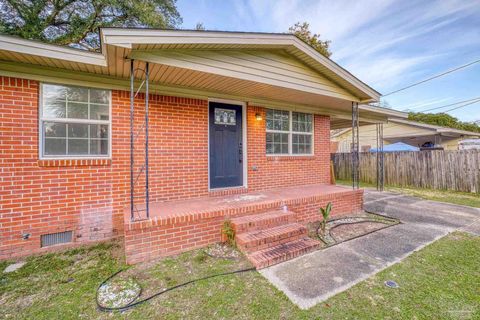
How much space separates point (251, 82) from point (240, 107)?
3.96 ft

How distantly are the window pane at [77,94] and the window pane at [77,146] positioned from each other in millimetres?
720

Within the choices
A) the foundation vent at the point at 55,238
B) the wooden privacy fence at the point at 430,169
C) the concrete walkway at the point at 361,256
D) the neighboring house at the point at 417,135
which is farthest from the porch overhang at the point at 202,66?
the neighboring house at the point at 417,135

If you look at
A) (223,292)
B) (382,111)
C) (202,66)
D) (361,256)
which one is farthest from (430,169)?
(223,292)

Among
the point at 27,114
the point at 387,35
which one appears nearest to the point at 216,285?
the point at 27,114

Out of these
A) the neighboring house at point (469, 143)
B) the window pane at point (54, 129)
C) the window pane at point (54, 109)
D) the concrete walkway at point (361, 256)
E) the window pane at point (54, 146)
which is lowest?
the concrete walkway at point (361, 256)

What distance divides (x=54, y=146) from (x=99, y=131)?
27.4 inches

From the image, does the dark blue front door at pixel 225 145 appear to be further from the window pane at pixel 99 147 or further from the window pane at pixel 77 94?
the window pane at pixel 77 94

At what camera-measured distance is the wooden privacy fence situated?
310 inches

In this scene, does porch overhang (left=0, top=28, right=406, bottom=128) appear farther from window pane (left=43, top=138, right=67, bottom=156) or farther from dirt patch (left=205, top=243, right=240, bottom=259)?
dirt patch (left=205, top=243, right=240, bottom=259)

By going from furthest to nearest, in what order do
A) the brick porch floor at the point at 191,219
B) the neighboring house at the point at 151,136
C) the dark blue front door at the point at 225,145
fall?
the dark blue front door at the point at 225,145 → the neighboring house at the point at 151,136 → the brick porch floor at the point at 191,219

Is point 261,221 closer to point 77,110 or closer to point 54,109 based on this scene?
point 77,110

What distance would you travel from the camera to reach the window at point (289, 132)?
5.84m

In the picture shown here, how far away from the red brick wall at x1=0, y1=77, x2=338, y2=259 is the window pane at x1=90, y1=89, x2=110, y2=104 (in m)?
0.14

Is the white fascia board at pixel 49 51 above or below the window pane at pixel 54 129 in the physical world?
above
